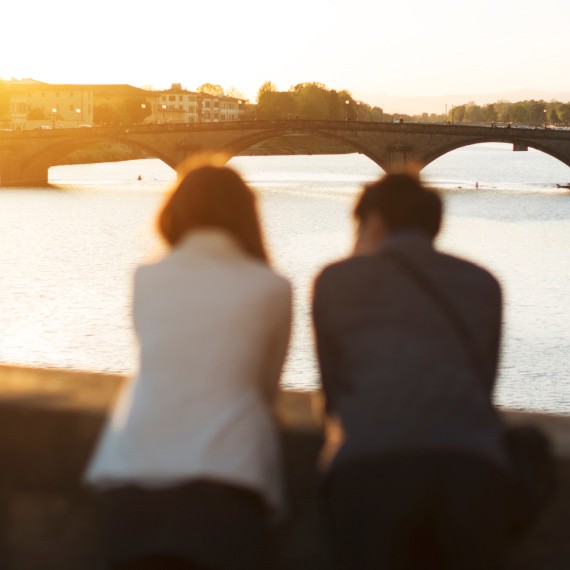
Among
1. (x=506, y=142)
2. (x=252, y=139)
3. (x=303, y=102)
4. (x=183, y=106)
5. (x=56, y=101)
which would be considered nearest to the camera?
(x=506, y=142)

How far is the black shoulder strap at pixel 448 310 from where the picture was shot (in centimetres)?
220

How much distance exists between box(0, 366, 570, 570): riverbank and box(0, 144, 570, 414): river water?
1.56 feet

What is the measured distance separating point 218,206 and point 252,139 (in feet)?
183

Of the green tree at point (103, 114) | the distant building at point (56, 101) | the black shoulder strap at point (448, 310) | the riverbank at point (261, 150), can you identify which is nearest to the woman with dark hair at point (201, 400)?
the black shoulder strap at point (448, 310)

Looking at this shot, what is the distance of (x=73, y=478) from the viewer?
2695 mm

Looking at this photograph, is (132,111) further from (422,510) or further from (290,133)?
(422,510)

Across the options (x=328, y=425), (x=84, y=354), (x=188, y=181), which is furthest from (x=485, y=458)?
(x=84, y=354)

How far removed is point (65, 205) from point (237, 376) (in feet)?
146

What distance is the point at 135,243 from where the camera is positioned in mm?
35906

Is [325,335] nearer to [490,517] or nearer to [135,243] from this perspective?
[490,517]

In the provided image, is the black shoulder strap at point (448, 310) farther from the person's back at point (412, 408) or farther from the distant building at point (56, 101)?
the distant building at point (56, 101)

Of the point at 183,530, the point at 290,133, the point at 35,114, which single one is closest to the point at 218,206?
the point at 183,530

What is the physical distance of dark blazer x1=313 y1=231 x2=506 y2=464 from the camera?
2074mm

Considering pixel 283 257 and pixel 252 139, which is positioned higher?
pixel 252 139
